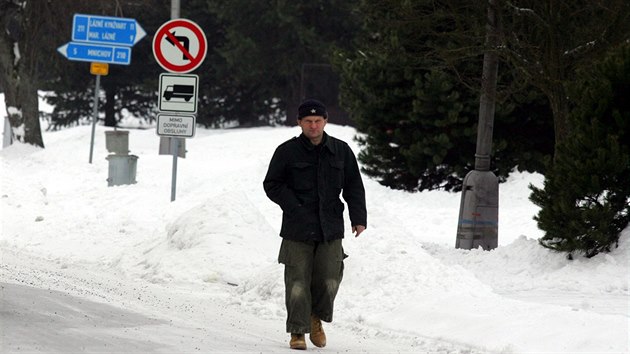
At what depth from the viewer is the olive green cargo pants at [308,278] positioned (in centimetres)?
834

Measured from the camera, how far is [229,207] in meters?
14.3

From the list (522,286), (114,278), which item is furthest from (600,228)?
(114,278)

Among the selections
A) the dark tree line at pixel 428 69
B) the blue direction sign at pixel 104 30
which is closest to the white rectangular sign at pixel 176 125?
the dark tree line at pixel 428 69

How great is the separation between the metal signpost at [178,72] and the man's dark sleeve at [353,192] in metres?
7.66

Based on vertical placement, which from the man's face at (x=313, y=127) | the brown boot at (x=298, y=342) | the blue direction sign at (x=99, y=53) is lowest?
the brown boot at (x=298, y=342)

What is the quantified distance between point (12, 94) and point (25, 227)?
1461cm

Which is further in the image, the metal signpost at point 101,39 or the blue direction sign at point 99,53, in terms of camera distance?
the blue direction sign at point 99,53

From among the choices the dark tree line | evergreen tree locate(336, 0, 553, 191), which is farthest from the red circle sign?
evergreen tree locate(336, 0, 553, 191)

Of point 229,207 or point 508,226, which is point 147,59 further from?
point 229,207

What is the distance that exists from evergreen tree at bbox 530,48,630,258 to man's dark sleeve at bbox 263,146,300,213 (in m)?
4.95

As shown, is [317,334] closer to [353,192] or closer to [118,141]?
[353,192]

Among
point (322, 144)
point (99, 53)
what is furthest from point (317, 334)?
point (99, 53)

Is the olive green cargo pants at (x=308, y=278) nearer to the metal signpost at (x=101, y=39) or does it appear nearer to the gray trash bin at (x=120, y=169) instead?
the gray trash bin at (x=120, y=169)

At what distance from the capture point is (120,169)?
888 inches
